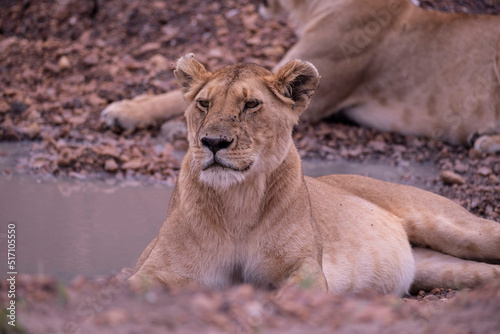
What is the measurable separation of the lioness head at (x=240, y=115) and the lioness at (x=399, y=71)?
3.98 metres

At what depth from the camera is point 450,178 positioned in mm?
6766

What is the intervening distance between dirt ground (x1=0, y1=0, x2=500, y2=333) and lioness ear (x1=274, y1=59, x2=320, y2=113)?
1178mm

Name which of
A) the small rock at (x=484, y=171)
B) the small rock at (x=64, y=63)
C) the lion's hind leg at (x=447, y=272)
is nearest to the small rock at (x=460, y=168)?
the small rock at (x=484, y=171)

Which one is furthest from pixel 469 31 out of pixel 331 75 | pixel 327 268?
pixel 327 268

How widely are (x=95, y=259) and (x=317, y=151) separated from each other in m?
3.78

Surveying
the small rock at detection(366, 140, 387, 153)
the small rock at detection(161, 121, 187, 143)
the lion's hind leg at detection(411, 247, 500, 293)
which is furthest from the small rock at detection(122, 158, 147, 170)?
the lion's hind leg at detection(411, 247, 500, 293)

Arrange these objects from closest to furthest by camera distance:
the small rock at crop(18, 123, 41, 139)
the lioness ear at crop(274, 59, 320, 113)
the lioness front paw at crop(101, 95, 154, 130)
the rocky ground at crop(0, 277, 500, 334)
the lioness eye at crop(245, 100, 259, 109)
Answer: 1. the rocky ground at crop(0, 277, 500, 334)
2. the lioness eye at crop(245, 100, 259, 109)
3. the lioness ear at crop(274, 59, 320, 113)
4. the small rock at crop(18, 123, 41, 139)
5. the lioness front paw at crop(101, 95, 154, 130)

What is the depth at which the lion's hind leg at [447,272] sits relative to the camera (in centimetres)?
489

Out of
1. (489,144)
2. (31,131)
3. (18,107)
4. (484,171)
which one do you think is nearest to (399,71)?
(489,144)

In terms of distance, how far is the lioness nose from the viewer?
3506 millimetres

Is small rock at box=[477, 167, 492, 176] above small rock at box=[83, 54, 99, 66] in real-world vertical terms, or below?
below

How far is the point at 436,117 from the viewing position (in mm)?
8148

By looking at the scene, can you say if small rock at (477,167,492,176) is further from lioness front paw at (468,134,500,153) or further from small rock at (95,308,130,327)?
small rock at (95,308,130,327)

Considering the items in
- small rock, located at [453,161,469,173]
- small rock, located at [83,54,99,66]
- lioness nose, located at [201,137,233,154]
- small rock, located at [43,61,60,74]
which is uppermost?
lioness nose, located at [201,137,233,154]
